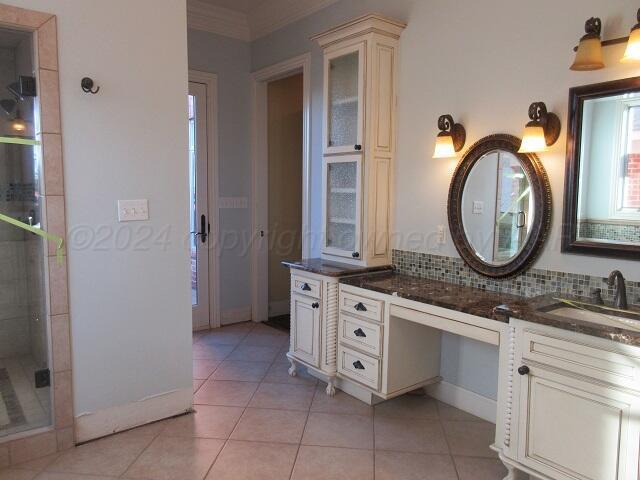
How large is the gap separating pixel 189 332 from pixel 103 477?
86cm

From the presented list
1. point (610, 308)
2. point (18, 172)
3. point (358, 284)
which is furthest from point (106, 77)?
point (610, 308)

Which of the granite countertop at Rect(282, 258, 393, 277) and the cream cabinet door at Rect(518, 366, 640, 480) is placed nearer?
the cream cabinet door at Rect(518, 366, 640, 480)

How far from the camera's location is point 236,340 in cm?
423

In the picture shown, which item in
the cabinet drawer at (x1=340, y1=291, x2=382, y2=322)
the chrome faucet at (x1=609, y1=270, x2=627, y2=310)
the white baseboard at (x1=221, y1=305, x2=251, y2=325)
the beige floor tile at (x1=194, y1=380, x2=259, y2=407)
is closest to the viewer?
the chrome faucet at (x1=609, y1=270, x2=627, y2=310)

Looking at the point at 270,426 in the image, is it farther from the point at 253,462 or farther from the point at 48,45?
the point at 48,45

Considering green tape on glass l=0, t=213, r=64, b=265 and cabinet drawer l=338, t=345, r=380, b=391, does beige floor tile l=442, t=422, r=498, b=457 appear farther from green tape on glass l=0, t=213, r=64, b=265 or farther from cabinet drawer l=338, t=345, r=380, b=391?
green tape on glass l=0, t=213, r=64, b=265

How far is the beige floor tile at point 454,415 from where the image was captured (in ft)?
9.20

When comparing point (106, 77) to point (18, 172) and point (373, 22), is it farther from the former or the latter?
point (373, 22)

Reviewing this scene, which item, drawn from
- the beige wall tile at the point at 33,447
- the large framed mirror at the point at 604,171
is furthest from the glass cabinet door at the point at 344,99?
the beige wall tile at the point at 33,447

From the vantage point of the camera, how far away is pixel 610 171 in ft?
7.18

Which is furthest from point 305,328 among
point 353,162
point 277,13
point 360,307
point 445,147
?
point 277,13

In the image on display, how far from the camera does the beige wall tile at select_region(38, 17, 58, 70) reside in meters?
2.27

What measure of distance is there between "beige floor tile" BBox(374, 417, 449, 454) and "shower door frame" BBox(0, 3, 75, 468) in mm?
1632

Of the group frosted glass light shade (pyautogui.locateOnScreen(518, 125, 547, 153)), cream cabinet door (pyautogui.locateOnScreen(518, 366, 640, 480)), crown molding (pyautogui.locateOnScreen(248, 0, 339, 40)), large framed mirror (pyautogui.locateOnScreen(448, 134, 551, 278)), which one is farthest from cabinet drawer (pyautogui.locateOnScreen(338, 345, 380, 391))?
crown molding (pyautogui.locateOnScreen(248, 0, 339, 40))
